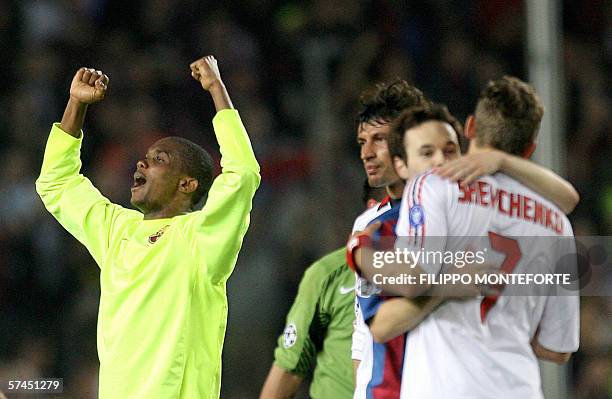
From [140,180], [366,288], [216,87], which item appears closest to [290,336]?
[140,180]

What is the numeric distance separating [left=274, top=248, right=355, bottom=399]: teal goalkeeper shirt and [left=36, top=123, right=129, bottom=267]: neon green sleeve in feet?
2.96

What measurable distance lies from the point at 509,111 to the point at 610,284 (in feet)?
12.4

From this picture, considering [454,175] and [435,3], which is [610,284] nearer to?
[435,3]

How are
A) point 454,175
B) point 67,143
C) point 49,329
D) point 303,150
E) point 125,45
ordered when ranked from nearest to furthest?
1. point 454,175
2. point 67,143
3. point 49,329
4. point 303,150
5. point 125,45

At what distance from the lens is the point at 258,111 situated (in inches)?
294

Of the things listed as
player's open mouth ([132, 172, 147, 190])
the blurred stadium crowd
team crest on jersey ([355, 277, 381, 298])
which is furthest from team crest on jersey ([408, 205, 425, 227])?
the blurred stadium crowd

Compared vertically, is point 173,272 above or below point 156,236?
below

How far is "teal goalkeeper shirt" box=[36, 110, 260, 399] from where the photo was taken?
3.60 meters

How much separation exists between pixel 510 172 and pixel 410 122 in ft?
1.16

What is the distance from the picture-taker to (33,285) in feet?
21.5

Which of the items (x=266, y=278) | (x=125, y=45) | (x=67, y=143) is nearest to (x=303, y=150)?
(x=266, y=278)

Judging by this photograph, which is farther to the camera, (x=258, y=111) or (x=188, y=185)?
(x=258, y=111)

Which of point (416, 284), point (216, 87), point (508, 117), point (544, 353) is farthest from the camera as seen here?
point (216, 87)

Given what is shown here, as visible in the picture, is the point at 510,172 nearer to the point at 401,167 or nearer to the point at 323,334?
the point at 401,167
